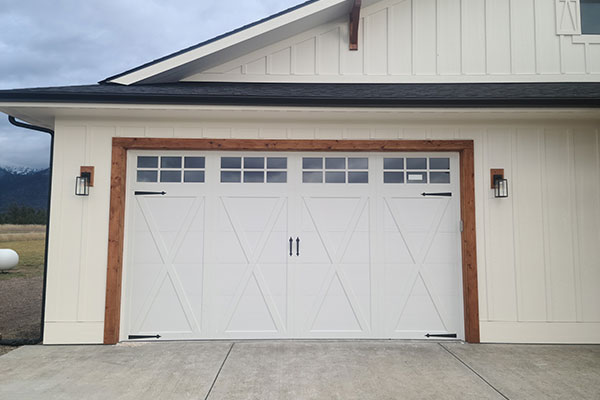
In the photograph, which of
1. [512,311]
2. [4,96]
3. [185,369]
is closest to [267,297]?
[185,369]

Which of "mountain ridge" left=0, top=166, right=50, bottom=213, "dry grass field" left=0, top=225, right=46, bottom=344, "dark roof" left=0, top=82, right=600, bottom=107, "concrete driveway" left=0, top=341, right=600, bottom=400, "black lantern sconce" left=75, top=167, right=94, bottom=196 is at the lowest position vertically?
"dry grass field" left=0, top=225, right=46, bottom=344

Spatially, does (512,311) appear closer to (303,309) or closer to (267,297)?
(303,309)

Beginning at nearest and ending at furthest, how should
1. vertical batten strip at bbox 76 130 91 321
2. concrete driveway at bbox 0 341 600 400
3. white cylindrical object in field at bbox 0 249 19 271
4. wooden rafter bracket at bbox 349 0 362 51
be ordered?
concrete driveway at bbox 0 341 600 400 → vertical batten strip at bbox 76 130 91 321 → wooden rafter bracket at bbox 349 0 362 51 → white cylindrical object in field at bbox 0 249 19 271

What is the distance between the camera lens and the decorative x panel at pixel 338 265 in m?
4.40

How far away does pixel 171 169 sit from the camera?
4.55 metres

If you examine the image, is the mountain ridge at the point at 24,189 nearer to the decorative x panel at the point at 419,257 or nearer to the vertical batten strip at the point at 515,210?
the decorative x panel at the point at 419,257

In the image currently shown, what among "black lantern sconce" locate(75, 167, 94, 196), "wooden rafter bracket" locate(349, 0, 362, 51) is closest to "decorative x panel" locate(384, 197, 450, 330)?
"wooden rafter bracket" locate(349, 0, 362, 51)

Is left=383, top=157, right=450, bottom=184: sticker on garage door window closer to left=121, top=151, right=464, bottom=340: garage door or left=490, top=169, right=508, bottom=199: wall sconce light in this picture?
left=121, top=151, right=464, bottom=340: garage door

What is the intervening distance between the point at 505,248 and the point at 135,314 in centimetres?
451

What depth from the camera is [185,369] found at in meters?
3.44

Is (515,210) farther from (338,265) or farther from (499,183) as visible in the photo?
(338,265)

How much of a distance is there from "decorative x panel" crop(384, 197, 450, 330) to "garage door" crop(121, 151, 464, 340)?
1cm

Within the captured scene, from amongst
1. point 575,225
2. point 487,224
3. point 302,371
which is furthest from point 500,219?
point 302,371

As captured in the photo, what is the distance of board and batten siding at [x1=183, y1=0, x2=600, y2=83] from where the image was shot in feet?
16.4
